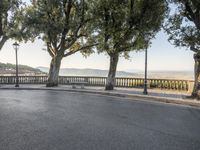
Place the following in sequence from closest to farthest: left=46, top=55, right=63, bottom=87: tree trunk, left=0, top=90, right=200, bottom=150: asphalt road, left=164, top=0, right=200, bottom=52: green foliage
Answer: left=0, top=90, right=200, bottom=150: asphalt road
left=164, top=0, right=200, bottom=52: green foliage
left=46, top=55, right=63, bottom=87: tree trunk

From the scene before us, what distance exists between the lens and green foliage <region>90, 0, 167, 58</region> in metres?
17.8

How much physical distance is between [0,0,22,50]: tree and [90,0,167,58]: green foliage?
23.0 feet

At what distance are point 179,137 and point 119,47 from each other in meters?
13.4

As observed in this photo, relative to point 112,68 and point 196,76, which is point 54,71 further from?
point 196,76

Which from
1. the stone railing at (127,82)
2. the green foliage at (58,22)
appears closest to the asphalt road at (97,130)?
the stone railing at (127,82)

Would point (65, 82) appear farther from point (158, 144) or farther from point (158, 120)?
point (158, 144)

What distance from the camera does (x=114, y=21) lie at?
1902 cm

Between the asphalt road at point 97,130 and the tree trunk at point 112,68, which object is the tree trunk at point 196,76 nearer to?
the asphalt road at point 97,130

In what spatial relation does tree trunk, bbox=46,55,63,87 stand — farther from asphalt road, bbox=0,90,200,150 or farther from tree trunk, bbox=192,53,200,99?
asphalt road, bbox=0,90,200,150

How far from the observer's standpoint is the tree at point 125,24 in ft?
58.5

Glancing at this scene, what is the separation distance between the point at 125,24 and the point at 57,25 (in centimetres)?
604

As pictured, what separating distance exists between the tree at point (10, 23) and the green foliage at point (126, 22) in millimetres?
6999

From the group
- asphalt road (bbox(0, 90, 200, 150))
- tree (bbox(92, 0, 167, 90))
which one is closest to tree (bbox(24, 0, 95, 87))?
tree (bbox(92, 0, 167, 90))

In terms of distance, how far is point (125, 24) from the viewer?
62.3 ft
